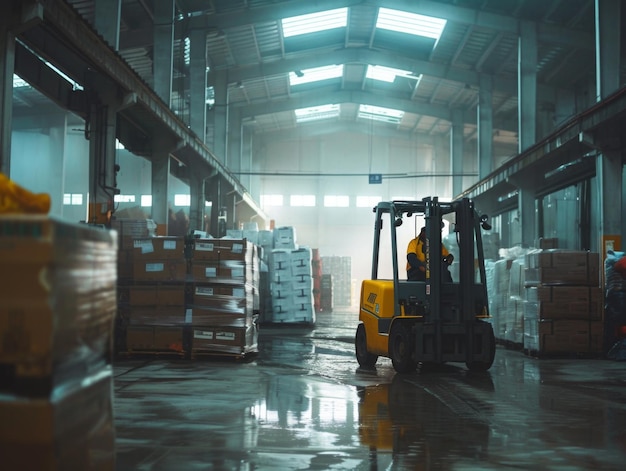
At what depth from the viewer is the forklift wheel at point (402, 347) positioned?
359 inches

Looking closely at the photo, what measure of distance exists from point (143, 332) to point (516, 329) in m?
7.03

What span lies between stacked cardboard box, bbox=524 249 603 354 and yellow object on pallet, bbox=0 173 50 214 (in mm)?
10737

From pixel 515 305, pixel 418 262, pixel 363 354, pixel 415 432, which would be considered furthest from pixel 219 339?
pixel 515 305

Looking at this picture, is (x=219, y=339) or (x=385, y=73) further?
(x=385, y=73)

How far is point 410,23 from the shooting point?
23312 millimetres

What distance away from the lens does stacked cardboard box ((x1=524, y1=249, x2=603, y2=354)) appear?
40.0ft

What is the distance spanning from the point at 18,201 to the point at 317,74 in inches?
1071

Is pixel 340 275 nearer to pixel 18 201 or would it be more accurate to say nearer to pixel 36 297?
pixel 18 201

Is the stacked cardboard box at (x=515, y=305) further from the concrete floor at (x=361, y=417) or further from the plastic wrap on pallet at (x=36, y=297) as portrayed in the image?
the plastic wrap on pallet at (x=36, y=297)

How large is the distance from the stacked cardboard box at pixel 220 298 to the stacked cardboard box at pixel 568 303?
16.2 feet

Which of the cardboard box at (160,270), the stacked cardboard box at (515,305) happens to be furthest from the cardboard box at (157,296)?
the stacked cardboard box at (515,305)

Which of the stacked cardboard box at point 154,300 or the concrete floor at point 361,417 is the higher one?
the stacked cardboard box at point 154,300

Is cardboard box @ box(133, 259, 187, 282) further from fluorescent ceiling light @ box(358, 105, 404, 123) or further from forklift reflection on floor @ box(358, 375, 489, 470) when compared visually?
fluorescent ceiling light @ box(358, 105, 404, 123)

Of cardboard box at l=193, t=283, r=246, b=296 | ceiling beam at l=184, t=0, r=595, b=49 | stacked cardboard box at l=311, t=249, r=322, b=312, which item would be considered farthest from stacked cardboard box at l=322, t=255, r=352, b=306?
cardboard box at l=193, t=283, r=246, b=296
